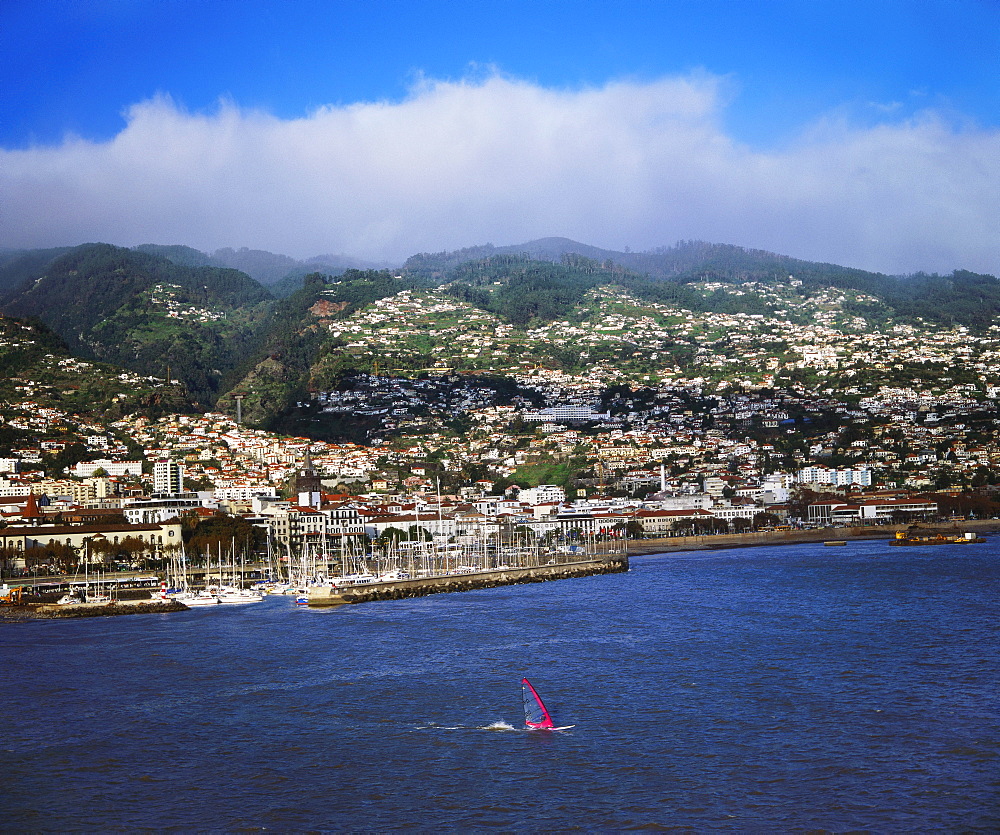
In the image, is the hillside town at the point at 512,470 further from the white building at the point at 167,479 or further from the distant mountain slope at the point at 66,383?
the distant mountain slope at the point at 66,383

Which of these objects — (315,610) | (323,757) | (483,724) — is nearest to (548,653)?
(483,724)

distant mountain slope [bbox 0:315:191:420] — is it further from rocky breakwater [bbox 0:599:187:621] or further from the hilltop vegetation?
rocky breakwater [bbox 0:599:187:621]

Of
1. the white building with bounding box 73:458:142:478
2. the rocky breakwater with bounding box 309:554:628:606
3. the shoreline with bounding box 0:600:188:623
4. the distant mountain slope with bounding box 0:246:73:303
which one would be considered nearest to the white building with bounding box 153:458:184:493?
the white building with bounding box 73:458:142:478

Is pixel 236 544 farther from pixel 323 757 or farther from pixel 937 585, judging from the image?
pixel 323 757

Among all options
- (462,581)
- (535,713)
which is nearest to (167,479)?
(462,581)

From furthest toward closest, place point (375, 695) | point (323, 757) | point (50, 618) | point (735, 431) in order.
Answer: point (735, 431) → point (50, 618) → point (375, 695) → point (323, 757)

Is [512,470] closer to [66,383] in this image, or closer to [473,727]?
[66,383]
